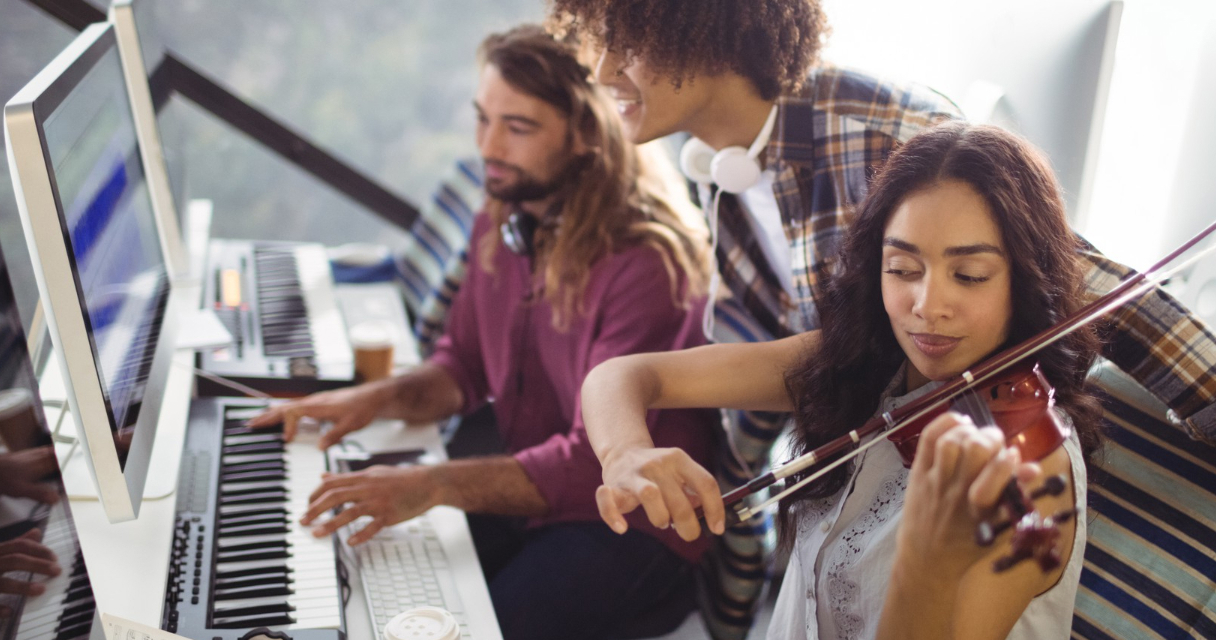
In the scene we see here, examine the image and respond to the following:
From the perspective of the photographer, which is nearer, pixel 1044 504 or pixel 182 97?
pixel 1044 504

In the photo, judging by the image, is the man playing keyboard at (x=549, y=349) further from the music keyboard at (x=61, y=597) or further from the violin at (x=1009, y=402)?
the violin at (x=1009, y=402)

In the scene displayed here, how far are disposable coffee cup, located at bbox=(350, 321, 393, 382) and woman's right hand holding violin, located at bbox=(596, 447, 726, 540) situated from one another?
1.01 meters

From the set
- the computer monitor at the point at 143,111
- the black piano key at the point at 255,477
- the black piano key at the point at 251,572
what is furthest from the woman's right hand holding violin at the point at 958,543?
the computer monitor at the point at 143,111

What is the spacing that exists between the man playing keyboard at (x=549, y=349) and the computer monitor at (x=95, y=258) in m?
0.29

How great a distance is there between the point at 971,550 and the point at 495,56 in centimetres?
140

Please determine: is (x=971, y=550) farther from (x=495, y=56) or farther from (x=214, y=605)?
(x=495, y=56)

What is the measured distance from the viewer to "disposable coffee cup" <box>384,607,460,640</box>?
3.71 feet

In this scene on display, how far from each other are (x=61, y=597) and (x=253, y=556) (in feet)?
1.13

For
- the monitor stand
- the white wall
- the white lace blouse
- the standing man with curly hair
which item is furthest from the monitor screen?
the white wall

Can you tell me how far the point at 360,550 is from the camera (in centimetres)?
145

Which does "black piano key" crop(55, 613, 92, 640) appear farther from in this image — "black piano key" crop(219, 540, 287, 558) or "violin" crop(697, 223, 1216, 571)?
"violin" crop(697, 223, 1216, 571)

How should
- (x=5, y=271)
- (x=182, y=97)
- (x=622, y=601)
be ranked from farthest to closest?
(x=182, y=97), (x=622, y=601), (x=5, y=271)

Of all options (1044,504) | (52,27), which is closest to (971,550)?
(1044,504)

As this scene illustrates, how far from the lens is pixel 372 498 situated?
4.88 ft
